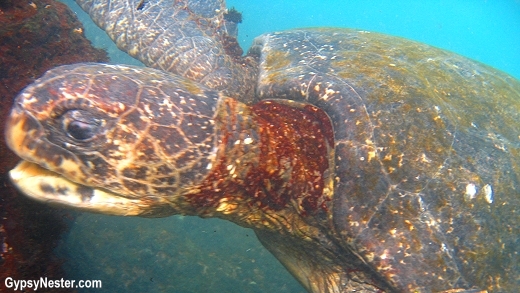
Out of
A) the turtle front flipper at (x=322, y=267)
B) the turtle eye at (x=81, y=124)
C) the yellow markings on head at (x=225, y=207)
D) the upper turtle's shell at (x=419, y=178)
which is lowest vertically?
the turtle eye at (x=81, y=124)

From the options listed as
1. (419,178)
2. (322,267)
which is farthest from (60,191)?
(419,178)

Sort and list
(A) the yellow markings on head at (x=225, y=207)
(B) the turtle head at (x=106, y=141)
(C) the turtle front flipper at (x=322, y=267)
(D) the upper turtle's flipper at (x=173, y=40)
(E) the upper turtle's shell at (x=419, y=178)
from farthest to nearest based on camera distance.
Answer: (D) the upper turtle's flipper at (x=173, y=40), (C) the turtle front flipper at (x=322, y=267), (A) the yellow markings on head at (x=225, y=207), (E) the upper turtle's shell at (x=419, y=178), (B) the turtle head at (x=106, y=141)

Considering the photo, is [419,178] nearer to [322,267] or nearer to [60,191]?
[322,267]

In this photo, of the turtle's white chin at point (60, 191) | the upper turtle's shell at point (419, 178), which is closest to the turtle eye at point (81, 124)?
the turtle's white chin at point (60, 191)

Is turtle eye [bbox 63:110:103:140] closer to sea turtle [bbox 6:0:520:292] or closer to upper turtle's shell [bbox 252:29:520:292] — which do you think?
sea turtle [bbox 6:0:520:292]

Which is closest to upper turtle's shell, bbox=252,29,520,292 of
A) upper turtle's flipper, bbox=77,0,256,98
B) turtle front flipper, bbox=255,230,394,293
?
turtle front flipper, bbox=255,230,394,293

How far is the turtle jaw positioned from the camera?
2.07 metres

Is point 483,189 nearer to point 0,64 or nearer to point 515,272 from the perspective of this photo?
point 515,272

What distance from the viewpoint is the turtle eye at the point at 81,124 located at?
6.68 ft

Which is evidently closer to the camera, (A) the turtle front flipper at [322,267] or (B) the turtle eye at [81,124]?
(B) the turtle eye at [81,124]

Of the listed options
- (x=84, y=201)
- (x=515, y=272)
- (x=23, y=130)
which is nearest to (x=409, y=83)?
(x=515, y=272)

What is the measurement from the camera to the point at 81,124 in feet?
6.73

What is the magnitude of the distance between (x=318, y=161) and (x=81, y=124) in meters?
1.97

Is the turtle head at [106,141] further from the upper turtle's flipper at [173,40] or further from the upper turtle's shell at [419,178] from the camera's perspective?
the upper turtle's flipper at [173,40]
